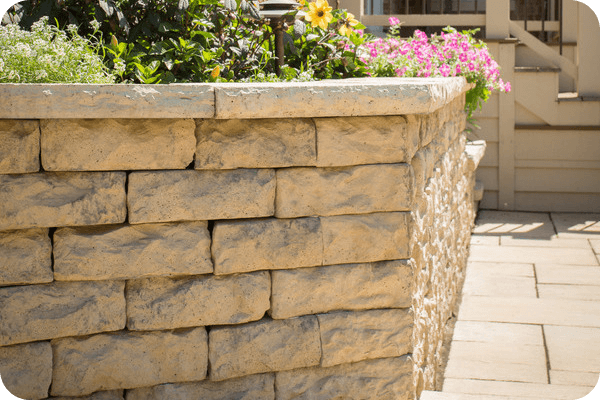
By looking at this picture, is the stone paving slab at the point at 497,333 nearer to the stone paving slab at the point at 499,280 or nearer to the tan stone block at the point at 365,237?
the stone paving slab at the point at 499,280

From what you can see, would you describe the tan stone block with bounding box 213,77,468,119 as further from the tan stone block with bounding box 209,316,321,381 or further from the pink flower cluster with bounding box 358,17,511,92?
the pink flower cluster with bounding box 358,17,511,92

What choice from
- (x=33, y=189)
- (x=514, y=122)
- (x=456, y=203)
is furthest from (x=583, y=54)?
(x=33, y=189)

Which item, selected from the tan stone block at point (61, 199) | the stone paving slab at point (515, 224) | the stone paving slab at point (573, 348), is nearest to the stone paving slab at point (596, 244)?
the stone paving slab at point (515, 224)

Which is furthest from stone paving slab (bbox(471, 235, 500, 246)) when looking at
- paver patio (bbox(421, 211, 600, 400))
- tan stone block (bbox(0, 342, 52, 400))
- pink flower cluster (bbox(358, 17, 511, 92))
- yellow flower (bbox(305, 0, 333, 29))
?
tan stone block (bbox(0, 342, 52, 400))

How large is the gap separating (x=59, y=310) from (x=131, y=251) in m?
0.26

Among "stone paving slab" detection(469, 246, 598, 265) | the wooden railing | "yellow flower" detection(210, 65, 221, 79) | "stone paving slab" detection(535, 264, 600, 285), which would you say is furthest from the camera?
the wooden railing

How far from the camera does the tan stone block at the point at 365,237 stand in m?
2.24

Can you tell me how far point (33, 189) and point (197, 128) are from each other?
0.49 meters

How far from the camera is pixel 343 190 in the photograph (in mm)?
2238

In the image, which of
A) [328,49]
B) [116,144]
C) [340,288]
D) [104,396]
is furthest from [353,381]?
[328,49]

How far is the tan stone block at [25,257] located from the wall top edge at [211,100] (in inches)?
13.4

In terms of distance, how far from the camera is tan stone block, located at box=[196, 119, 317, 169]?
6.88ft

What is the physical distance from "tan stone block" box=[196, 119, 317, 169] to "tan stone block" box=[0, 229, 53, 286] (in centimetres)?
50

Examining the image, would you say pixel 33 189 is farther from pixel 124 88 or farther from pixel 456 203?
pixel 456 203
